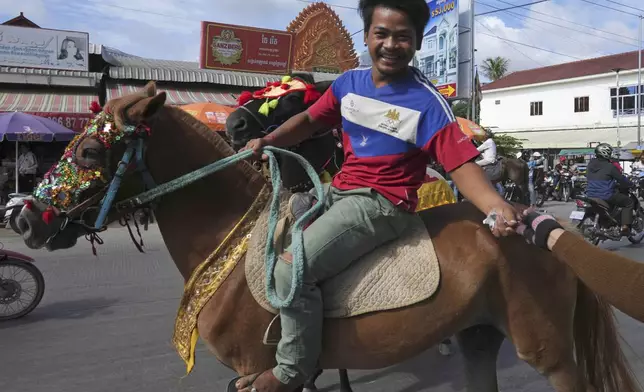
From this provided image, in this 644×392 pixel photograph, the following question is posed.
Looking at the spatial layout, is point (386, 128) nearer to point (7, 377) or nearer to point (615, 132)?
point (7, 377)

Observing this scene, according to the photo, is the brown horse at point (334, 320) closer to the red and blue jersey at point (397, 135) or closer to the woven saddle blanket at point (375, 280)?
the woven saddle blanket at point (375, 280)

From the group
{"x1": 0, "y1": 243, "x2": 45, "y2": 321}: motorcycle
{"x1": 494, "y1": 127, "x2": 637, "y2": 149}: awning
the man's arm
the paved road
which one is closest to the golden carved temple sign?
the paved road

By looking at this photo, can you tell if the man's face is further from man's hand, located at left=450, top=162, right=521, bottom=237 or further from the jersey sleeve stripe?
man's hand, located at left=450, top=162, right=521, bottom=237

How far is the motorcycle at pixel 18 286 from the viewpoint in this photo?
5.39 m

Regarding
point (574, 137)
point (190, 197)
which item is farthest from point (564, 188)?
point (190, 197)

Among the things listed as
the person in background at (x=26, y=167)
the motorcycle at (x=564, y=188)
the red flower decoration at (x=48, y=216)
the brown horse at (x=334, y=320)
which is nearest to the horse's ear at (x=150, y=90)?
the brown horse at (x=334, y=320)

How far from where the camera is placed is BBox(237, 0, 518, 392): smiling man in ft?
6.95

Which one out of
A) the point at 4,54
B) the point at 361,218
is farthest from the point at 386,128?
the point at 4,54

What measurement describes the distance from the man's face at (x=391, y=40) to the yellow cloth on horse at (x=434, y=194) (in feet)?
6.29

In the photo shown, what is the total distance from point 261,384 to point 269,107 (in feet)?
6.55

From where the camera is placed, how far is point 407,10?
216 cm

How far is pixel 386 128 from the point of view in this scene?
221cm

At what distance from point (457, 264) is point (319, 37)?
54.9ft

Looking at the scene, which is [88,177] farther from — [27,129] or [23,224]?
[27,129]
